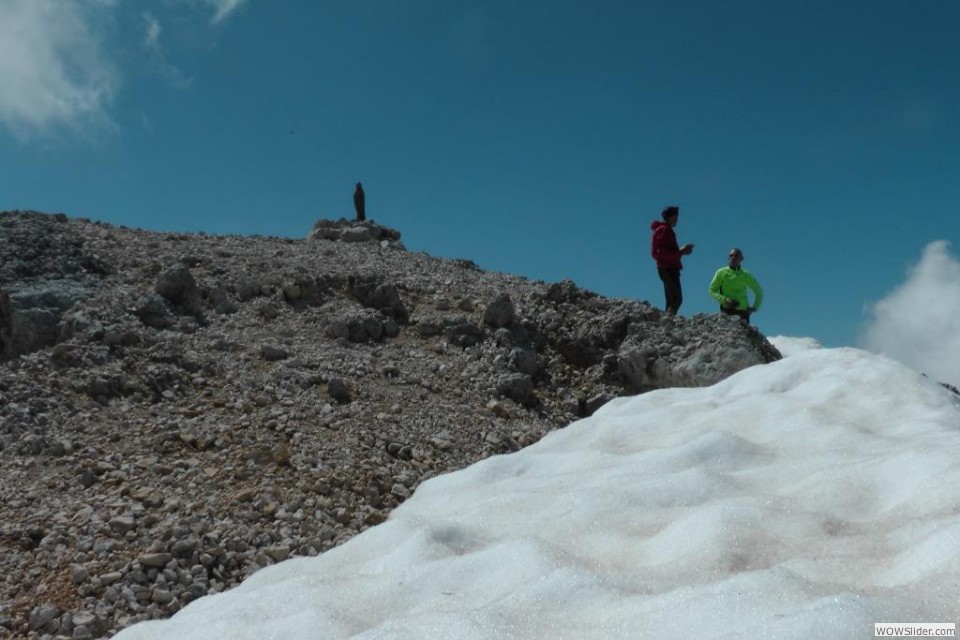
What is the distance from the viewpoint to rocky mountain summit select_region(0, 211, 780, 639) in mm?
6457

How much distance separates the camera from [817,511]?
4711 millimetres

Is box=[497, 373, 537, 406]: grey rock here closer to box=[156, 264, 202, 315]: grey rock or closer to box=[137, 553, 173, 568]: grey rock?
box=[156, 264, 202, 315]: grey rock

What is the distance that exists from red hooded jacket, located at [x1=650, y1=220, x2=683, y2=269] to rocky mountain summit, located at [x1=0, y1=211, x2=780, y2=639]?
30.5 inches

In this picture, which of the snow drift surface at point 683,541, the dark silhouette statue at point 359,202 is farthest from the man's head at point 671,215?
the dark silhouette statue at point 359,202

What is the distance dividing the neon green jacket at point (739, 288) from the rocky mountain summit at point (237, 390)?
2.47 feet

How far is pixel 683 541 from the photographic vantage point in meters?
4.55

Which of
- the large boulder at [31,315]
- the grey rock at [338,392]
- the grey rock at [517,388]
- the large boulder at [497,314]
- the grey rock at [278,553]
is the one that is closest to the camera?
the grey rock at [278,553]

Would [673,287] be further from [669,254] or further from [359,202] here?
[359,202]

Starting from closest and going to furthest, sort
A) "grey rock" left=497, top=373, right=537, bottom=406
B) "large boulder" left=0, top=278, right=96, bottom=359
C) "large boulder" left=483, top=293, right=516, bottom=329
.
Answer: "large boulder" left=0, top=278, right=96, bottom=359 < "grey rock" left=497, top=373, right=537, bottom=406 < "large boulder" left=483, top=293, right=516, bottom=329

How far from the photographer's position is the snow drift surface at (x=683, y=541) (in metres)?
3.57

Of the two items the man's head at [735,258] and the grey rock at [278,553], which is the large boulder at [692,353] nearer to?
the man's head at [735,258]

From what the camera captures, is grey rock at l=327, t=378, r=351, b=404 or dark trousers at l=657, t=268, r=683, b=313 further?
dark trousers at l=657, t=268, r=683, b=313

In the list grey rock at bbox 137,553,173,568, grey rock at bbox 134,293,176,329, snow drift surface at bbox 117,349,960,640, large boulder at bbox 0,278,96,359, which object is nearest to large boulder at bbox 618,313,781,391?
snow drift surface at bbox 117,349,960,640

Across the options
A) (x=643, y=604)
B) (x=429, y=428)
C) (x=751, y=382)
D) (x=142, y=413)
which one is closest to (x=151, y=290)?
(x=142, y=413)
